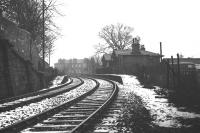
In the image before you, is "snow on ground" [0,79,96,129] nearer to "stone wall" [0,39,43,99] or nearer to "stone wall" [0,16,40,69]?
"stone wall" [0,39,43,99]

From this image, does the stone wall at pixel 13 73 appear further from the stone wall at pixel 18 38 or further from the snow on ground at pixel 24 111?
the snow on ground at pixel 24 111

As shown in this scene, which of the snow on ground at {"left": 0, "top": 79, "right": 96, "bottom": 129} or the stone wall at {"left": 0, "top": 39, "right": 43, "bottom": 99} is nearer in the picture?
the snow on ground at {"left": 0, "top": 79, "right": 96, "bottom": 129}

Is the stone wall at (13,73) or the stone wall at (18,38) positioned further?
the stone wall at (18,38)

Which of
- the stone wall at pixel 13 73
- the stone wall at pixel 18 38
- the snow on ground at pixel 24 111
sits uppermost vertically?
the stone wall at pixel 18 38

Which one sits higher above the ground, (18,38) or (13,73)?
(18,38)

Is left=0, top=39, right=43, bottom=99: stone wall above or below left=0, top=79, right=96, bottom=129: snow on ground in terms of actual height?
above

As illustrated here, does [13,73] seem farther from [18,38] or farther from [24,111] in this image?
[24,111]

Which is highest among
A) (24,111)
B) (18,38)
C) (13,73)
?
(18,38)

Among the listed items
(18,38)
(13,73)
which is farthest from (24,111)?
(18,38)

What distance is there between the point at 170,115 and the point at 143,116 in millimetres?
1044

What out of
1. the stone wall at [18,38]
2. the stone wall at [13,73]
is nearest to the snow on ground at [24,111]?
the stone wall at [13,73]

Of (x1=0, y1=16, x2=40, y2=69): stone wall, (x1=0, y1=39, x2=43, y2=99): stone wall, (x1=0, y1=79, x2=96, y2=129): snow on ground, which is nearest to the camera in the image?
(x1=0, y1=79, x2=96, y2=129): snow on ground

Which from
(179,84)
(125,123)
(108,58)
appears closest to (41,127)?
(125,123)

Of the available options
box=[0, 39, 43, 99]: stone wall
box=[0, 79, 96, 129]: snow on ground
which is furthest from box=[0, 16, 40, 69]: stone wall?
box=[0, 79, 96, 129]: snow on ground
